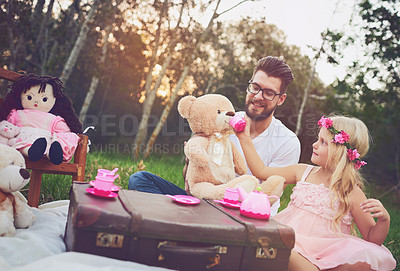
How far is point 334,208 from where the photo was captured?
2279mm

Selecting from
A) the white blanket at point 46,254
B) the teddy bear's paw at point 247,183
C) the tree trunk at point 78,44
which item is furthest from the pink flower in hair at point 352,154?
the tree trunk at point 78,44

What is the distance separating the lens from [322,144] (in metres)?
2.45

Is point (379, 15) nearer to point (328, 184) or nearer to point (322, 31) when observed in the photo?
point (322, 31)

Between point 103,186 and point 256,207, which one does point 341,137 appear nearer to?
point 256,207

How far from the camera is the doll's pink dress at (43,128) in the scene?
264cm

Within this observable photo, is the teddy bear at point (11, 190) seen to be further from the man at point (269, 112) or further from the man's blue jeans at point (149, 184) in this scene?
the man at point (269, 112)

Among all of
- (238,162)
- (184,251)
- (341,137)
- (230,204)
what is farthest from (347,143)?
(184,251)

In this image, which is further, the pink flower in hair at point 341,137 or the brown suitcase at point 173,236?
the pink flower in hair at point 341,137

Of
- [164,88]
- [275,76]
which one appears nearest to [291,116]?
[164,88]

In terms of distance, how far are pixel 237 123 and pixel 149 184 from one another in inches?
32.5

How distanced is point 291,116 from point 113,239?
11687 millimetres

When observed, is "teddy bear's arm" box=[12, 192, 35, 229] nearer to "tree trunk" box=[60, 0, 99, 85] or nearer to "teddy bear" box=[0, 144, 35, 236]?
"teddy bear" box=[0, 144, 35, 236]

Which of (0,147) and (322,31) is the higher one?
(322,31)

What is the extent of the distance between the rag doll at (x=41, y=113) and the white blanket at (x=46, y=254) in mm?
590
